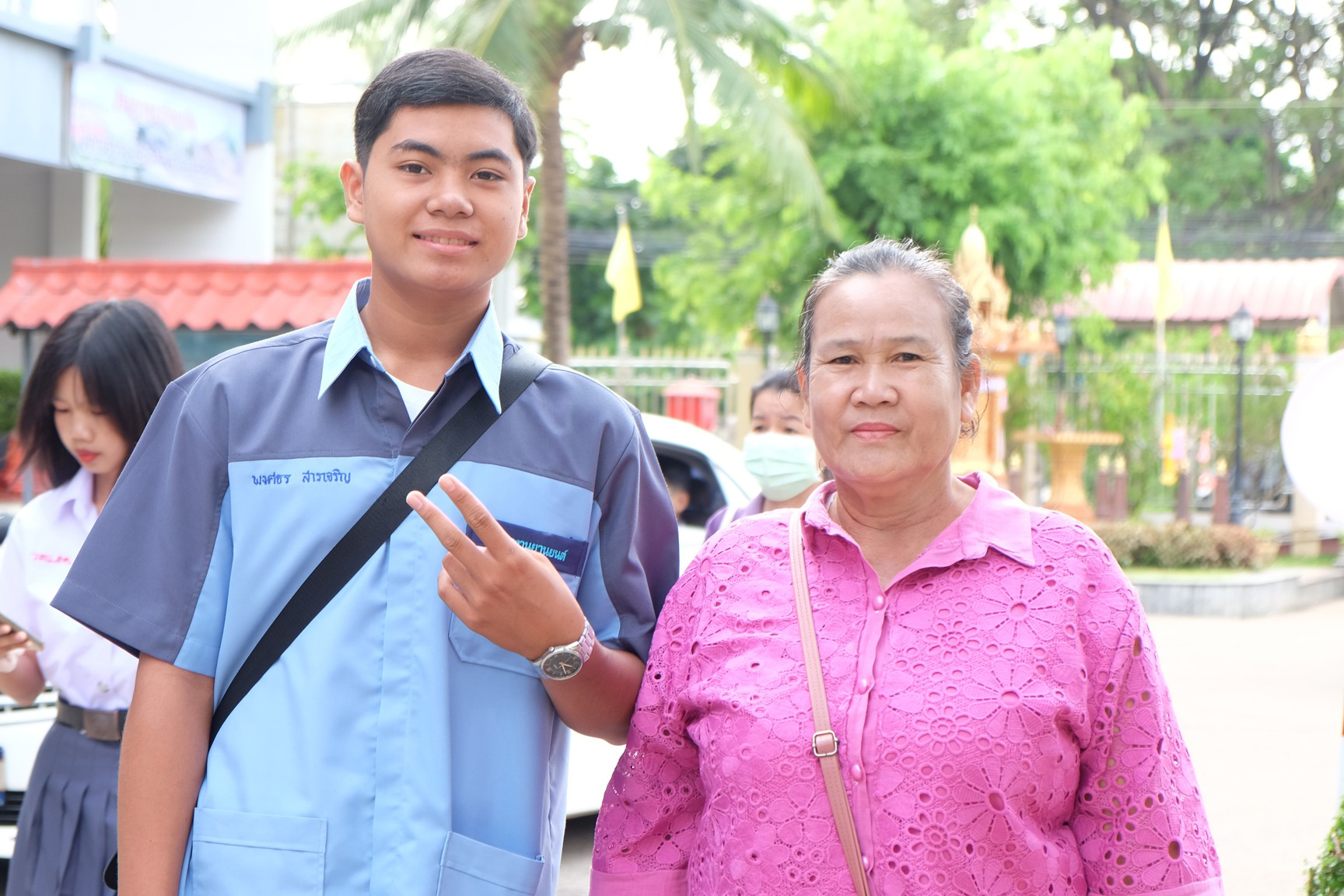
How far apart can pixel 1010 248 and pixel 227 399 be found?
18.5 meters

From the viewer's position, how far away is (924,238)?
61.0 feet

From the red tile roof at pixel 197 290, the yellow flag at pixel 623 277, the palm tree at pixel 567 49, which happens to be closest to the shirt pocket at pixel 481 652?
the red tile roof at pixel 197 290

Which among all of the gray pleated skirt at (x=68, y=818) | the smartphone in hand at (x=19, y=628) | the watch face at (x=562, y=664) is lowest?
the gray pleated skirt at (x=68, y=818)

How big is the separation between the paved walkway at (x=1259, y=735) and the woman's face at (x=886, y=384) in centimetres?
294

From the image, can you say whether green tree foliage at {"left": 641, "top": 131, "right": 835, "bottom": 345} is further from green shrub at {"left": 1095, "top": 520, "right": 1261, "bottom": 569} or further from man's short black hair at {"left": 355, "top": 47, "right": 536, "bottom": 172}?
man's short black hair at {"left": 355, "top": 47, "right": 536, "bottom": 172}

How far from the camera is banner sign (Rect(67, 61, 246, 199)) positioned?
1066cm

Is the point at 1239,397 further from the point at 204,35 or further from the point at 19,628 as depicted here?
the point at 19,628

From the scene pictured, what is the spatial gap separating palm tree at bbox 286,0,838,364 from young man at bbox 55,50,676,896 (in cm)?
1036

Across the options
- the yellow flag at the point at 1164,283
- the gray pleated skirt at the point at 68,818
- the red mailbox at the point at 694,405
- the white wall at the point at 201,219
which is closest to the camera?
the gray pleated skirt at the point at 68,818

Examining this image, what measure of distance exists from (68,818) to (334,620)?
4.10 feet

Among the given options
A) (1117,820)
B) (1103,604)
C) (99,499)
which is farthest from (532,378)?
(99,499)

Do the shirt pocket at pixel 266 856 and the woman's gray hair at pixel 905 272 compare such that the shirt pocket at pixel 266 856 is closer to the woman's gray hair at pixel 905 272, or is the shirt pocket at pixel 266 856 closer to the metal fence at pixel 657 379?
the woman's gray hair at pixel 905 272

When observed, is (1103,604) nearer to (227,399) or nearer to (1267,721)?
(227,399)

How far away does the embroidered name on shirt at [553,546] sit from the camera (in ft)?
6.51
